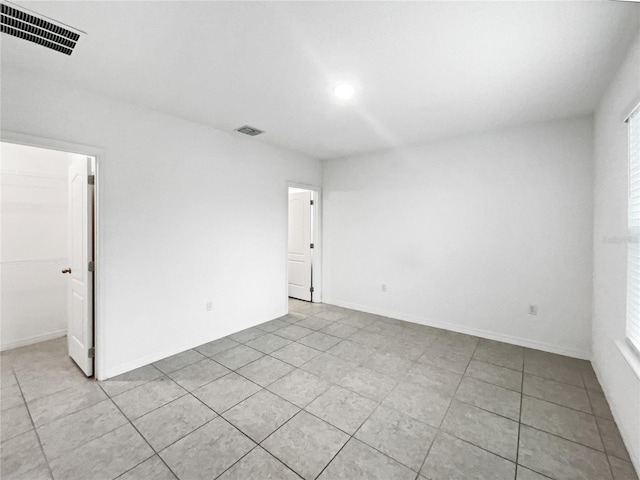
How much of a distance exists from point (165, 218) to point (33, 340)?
2345 mm

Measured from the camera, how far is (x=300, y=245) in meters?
5.44

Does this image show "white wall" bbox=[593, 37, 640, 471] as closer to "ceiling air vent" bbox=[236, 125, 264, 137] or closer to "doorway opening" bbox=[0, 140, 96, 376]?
"ceiling air vent" bbox=[236, 125, 264, 137]

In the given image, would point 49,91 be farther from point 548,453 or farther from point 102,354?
point 548,453

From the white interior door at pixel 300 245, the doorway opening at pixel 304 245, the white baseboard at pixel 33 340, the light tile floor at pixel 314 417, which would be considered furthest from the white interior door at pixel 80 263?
the white interior door at pixel 300 245

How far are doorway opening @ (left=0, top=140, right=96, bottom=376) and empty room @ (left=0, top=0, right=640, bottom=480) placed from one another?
0.03 metres

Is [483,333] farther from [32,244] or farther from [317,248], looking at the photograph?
[32,244]

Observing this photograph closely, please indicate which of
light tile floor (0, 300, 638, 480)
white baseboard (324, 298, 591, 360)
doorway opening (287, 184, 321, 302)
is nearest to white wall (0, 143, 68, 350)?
light tile floor (0, 300, 638, 480)

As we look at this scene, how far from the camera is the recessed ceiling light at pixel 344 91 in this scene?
242 centimetres

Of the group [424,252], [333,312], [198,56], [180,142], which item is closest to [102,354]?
[180,142]

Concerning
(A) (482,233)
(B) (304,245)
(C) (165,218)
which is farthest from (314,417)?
(B) (304,245)

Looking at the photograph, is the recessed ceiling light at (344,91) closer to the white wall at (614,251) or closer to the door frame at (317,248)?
the white wall at (614,251)

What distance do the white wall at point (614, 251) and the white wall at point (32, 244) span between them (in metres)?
5.63

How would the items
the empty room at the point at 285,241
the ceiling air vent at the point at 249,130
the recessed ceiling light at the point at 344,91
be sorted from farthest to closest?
the ceiling air vent at the point at 249,130 → the recessed ceiling light at the point at 344,91 → the empty room at the point at 285,241

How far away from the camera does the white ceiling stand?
1.59 metres
